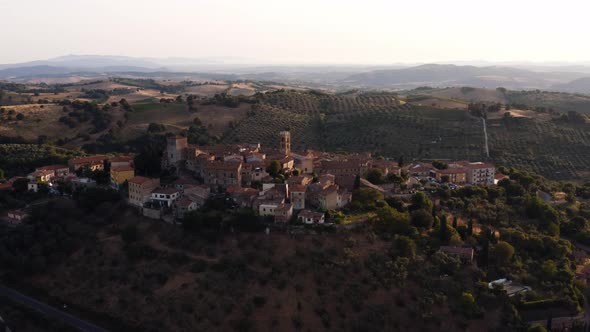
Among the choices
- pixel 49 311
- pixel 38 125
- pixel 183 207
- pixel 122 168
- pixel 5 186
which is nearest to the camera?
pixel 49 311

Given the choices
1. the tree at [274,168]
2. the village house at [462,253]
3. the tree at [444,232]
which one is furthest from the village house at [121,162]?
the village house at [462,253]

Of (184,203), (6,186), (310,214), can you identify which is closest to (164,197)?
(184,203)

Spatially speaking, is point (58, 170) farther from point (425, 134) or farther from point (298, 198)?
point (425, 134)

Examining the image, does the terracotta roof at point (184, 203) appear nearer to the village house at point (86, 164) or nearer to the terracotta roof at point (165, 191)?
the terracotta roof at point (165, 191)

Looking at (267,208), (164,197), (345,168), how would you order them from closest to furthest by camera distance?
(267,208), (164,197), (345,168)

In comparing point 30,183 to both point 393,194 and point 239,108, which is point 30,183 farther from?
point 239,108

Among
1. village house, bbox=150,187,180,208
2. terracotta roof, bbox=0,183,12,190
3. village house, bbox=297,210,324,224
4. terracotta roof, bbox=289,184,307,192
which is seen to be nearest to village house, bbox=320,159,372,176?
terracotta roof, bbox=289,184,307,192
